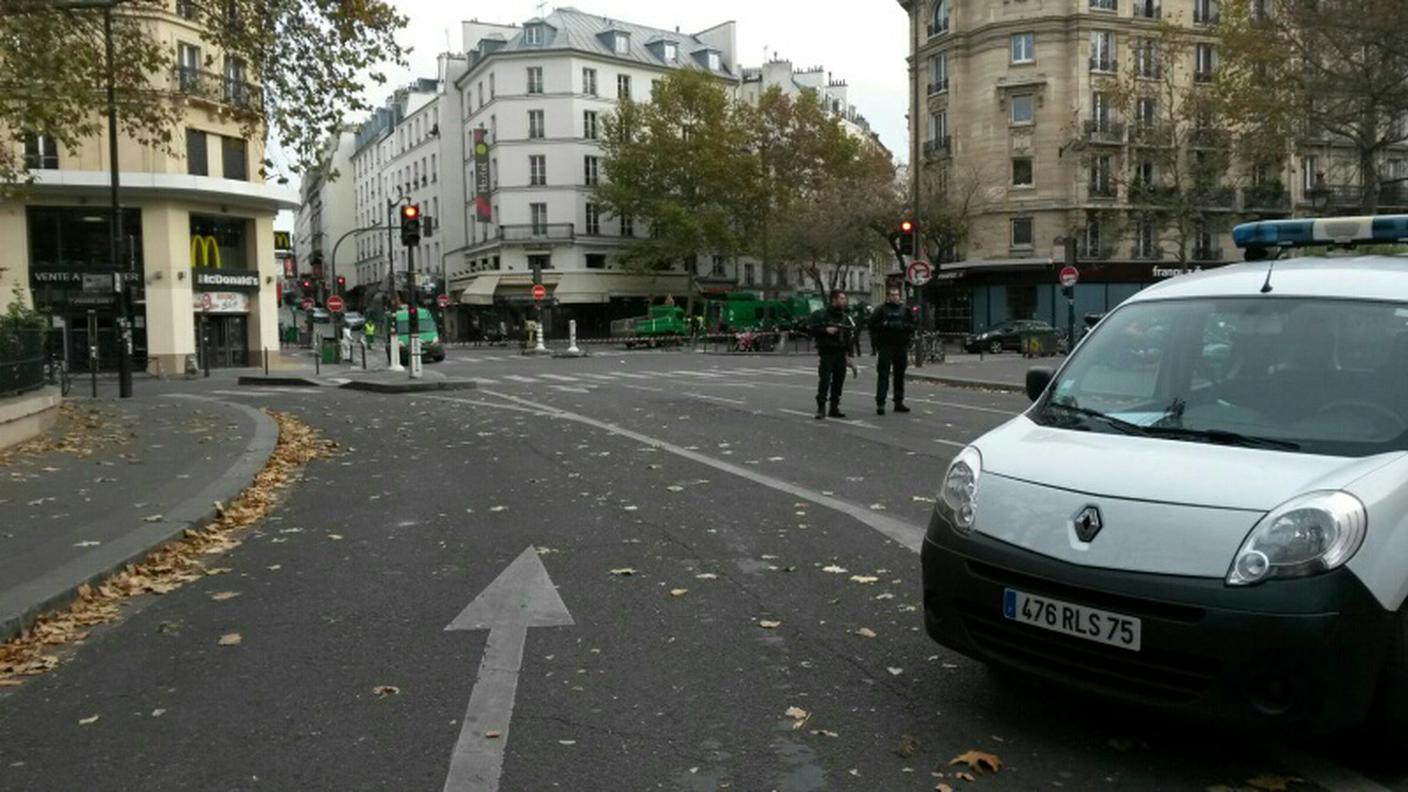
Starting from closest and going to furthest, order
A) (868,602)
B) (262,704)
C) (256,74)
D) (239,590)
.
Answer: (262,704) → (868,602) → (239,590) → (256,74)

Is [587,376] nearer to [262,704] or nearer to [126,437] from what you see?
[126,437]

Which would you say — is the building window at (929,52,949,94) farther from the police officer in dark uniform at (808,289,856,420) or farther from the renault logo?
the renault logo

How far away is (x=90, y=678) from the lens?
4816mm

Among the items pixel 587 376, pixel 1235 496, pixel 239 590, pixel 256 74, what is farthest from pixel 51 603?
pixel 587 376

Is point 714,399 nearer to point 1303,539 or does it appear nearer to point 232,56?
point 232,56

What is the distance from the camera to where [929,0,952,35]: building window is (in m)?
56.4

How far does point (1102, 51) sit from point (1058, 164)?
5904 mm

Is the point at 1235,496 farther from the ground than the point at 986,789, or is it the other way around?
the point at 1235,496

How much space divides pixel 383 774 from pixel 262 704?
990 mm

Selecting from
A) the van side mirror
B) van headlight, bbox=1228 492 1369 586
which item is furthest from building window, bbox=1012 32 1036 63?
van headlight, bbox=1228 492 1369 586

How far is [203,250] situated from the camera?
139ft

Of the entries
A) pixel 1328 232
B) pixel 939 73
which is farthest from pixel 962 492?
pixel 939 73

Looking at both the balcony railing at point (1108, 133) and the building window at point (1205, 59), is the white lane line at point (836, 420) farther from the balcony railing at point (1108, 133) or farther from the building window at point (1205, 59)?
the building window at point (1205, 59)

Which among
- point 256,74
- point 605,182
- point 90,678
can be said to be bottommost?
point 90,678
